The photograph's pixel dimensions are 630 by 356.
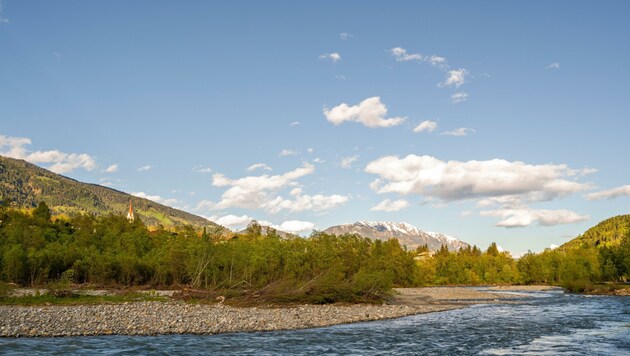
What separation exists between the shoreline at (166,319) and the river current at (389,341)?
5.34ft

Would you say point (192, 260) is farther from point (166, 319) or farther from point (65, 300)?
point (166, 319)

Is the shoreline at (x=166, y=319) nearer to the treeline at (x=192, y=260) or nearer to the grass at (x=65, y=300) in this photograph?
the grass at (x=65, y=300)

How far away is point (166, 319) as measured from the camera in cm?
3375

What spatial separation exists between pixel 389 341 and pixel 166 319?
14.9m

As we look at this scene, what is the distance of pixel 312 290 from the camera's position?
50781 mm

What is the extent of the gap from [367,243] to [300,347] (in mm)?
82803

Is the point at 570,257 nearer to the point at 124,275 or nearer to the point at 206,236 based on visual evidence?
the point at 206,236

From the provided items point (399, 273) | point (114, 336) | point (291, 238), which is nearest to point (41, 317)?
point (114, 336)

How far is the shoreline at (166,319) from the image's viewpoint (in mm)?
29094

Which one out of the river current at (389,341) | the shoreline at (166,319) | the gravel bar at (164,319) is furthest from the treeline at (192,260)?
the river current at (389,341)

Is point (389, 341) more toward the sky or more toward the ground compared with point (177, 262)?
more toward the ground

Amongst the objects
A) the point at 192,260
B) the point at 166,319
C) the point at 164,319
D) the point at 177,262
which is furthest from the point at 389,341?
the point at 177,262

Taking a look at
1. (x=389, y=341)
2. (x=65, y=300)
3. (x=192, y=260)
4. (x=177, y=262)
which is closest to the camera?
(x=389, y=341)

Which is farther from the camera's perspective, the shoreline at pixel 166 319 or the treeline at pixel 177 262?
the treeline at pixel 177 262
